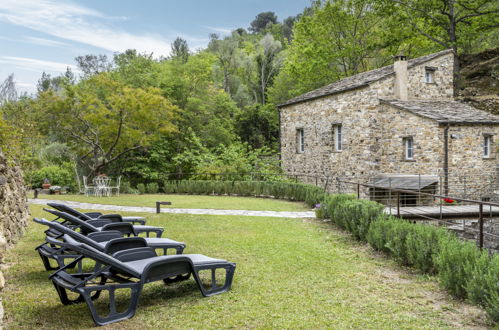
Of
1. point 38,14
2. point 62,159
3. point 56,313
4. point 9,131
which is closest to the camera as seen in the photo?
point 56,313

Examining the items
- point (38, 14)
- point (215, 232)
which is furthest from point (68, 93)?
point (215, 232)

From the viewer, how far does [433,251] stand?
564 cm

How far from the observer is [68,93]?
19.1 meters

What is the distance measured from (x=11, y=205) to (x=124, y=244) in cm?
436

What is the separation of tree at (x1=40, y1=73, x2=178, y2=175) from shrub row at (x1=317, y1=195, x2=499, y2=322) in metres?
13.0

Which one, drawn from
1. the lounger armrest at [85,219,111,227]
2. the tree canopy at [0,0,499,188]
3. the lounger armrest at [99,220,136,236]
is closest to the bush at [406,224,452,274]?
the lounger armrest at [99,220,136,236]

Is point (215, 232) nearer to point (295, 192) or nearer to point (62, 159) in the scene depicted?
point (295, 192)

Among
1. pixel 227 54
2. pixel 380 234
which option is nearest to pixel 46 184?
pixel 380 234

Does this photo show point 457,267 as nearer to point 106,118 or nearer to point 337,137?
point 337,137

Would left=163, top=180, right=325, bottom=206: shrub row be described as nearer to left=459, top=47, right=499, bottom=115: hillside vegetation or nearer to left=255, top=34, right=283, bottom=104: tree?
left=459, top=47, right=499, bottom=115: hillside vegetation

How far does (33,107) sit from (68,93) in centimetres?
175

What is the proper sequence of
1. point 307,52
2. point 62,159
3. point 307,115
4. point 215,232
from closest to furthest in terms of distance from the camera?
point 215,232
point 307,115
point 62,159
point 307,52

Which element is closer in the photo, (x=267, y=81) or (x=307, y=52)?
(x=307, y=52)

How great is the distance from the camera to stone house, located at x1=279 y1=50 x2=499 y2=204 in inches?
592
